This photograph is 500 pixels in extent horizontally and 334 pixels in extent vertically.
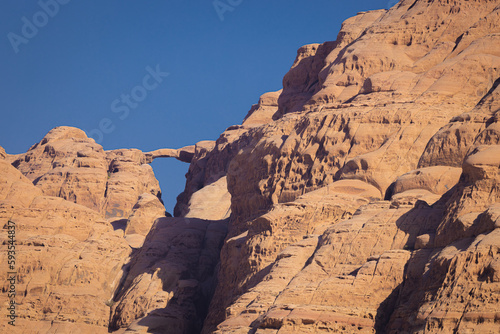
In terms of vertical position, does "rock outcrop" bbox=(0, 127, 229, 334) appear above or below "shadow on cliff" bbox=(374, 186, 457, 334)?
above

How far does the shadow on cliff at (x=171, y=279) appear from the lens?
5681 cm

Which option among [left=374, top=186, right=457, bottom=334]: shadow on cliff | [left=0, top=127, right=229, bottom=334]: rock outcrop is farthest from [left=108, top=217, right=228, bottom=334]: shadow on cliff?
[left=374, top=186, right=457, bottom=334]: shadow on cliff

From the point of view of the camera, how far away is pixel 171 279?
6025cm

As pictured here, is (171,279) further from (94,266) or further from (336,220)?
(336,220)

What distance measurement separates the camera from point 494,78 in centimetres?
5406

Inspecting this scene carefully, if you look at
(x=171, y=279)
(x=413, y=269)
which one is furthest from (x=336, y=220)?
(x=171, y=279)

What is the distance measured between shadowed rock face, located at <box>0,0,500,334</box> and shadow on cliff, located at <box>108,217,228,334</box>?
0.12m

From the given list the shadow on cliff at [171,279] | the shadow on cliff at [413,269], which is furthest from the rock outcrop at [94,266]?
the shadow on cliff at [413,269]

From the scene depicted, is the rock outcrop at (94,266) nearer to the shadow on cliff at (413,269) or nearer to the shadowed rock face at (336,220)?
the shadowed rock face at (336,220)

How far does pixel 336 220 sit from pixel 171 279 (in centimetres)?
1607

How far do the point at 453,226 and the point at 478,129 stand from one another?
10.5m

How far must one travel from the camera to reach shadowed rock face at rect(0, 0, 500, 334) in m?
35.4

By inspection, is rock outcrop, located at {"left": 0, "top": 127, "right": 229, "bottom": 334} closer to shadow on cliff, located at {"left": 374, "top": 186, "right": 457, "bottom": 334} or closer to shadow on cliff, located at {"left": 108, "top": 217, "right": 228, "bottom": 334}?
shadow on cliff, located at {"left": 108, "top": 217, "right": 228, "bottom": 334}

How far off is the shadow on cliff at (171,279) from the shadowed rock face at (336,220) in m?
0.12
